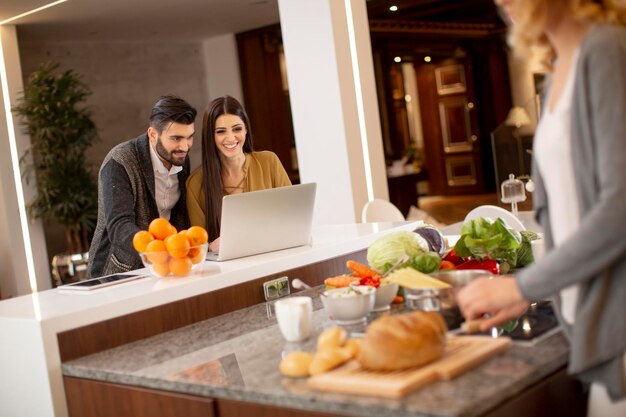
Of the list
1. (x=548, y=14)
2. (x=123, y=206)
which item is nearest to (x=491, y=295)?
(x=548, y=14)

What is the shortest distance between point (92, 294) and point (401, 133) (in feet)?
35.3

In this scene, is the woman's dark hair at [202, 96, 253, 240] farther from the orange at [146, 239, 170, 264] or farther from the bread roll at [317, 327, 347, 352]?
the bread roll at [317, 327, 347, 352]

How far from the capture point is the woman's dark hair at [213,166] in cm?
334

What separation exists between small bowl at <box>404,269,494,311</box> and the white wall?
30.9 ft

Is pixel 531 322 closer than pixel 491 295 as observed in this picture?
No

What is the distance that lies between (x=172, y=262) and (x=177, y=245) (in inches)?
2.6

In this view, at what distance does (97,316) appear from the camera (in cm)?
222

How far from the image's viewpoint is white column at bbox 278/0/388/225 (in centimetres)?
633

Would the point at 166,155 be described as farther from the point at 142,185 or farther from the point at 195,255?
the point at 195,255

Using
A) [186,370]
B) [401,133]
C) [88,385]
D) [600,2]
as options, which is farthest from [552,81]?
[401,133]

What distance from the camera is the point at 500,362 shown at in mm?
1622

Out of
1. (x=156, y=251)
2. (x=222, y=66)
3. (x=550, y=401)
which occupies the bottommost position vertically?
(x=550, y=401)

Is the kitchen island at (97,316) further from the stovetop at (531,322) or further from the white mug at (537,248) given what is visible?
the white mug at (537,248)

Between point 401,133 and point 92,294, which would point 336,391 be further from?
point 401,133
